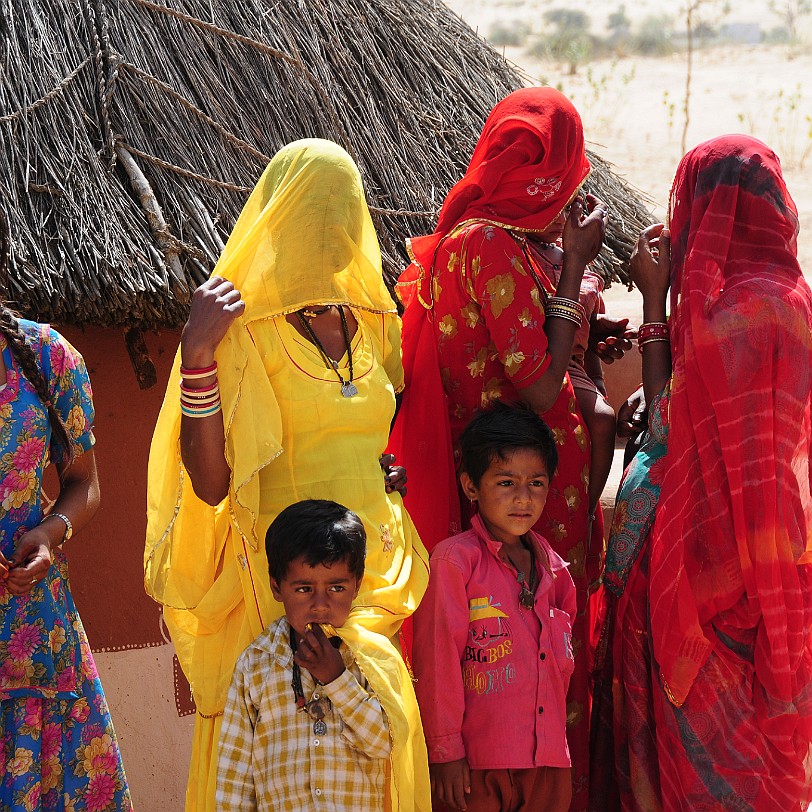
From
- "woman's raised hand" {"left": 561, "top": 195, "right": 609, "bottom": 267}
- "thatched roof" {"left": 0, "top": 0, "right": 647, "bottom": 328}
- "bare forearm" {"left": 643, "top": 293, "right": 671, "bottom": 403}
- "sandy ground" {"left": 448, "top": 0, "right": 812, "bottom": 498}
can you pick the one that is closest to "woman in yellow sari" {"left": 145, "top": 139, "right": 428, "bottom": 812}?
"woman's raised hand" {"left": 561, "top": 195, "right": 609, "bottom": 267}

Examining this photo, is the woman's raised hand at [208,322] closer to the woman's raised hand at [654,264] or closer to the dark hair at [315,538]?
the dark hair at [315,538]

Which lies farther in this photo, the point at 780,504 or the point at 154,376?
the point at 154,376

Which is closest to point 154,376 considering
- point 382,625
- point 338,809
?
point 382,625

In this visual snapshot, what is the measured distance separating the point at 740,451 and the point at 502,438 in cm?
67

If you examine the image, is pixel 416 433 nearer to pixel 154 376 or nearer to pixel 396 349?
pixel 396 349

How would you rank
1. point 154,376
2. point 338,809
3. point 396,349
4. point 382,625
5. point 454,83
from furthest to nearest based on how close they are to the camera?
point 454,83 → point 154,376 → point 396,349 → point 382,625 → point 338,809

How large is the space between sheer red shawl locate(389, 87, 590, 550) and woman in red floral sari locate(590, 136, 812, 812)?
1.30 feet

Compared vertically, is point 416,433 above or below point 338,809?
above

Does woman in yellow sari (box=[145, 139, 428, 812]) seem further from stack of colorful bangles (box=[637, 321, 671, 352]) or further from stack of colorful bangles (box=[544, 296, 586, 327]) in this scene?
stack of colorful bangles (box=[637, 321, 671, 352])

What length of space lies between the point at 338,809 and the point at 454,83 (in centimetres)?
360

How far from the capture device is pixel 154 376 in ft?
14.2

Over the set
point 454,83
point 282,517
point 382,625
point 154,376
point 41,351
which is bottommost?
point 382,625

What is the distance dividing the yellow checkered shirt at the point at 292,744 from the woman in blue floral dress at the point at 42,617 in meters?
0.59

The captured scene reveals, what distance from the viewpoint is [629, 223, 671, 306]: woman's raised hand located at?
351 cm
